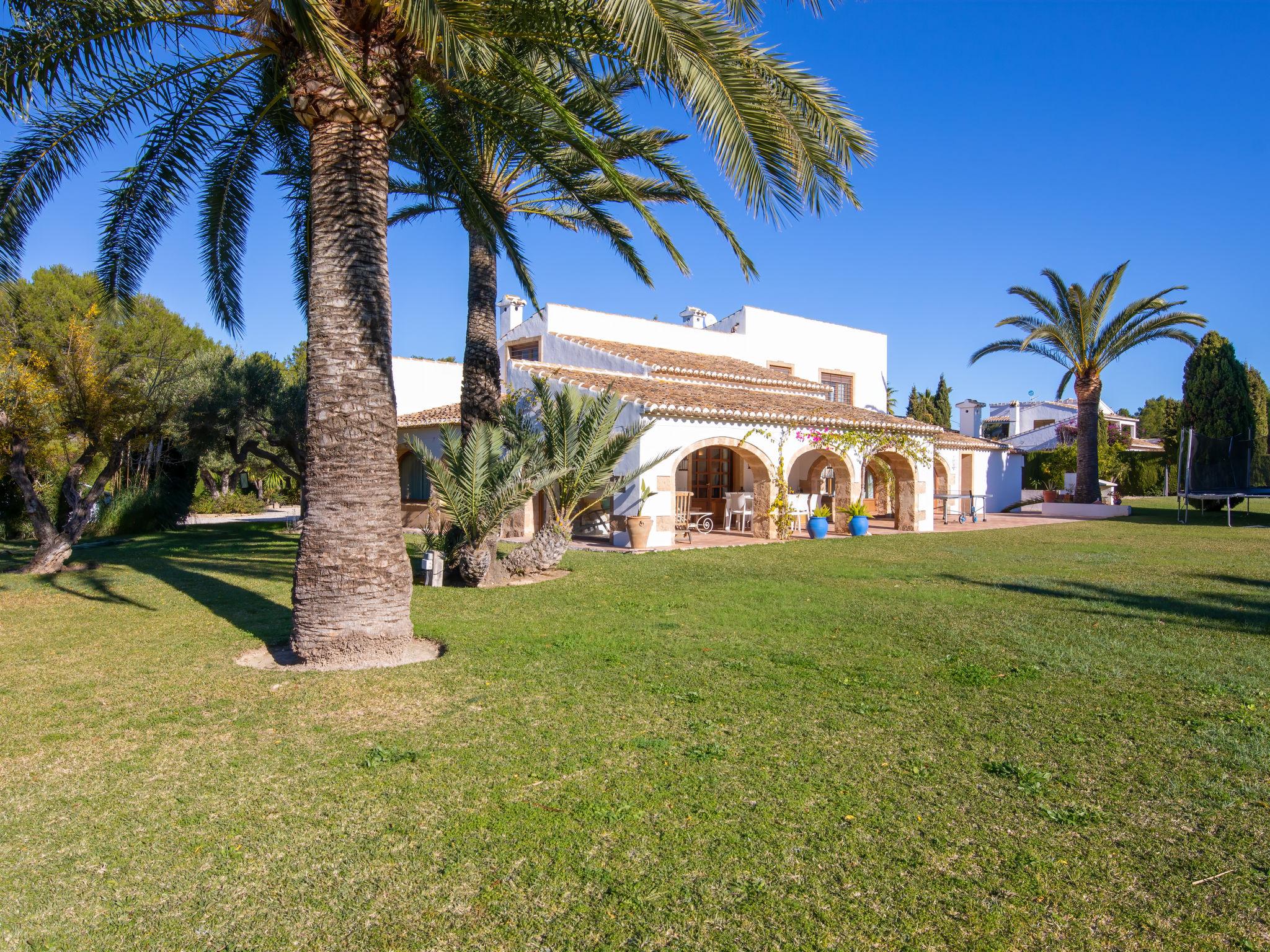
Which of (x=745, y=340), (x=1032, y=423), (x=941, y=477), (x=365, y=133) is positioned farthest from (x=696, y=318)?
(x=1032, y=423)

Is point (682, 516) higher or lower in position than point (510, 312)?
lower

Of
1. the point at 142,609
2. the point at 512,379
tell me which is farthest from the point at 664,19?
the point at 512,379

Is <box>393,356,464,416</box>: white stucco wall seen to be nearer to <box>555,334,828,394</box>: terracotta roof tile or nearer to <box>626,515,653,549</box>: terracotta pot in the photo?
<box>555,334,828,394</box>: terracotta roof tile

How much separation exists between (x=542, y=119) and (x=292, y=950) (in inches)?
322

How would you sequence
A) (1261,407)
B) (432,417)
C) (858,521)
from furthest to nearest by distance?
(1261,407) → (432,417) → (858,521)

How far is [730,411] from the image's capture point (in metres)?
17.2

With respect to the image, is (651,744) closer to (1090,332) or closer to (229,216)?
(229,216)

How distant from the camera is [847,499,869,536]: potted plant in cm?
1905

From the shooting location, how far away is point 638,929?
286 centimetres

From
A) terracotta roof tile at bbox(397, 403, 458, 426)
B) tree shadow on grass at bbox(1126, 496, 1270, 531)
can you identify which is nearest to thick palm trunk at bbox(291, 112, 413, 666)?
terracotta roof tile at bbox(397, 403, 458, 426)

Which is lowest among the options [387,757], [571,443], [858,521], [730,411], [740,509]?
[387,757]

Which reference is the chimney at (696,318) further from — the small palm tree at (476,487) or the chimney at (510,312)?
the small palm tree at (476,487)

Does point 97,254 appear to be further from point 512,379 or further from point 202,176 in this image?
point 512,379

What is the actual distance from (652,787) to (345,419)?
4.16 metres
